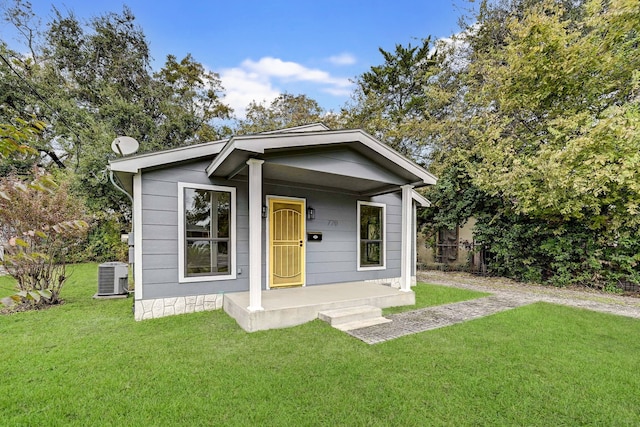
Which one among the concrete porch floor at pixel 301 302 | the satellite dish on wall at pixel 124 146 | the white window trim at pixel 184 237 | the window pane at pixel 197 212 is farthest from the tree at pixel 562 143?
the satellite dish on wall at pixel 124 146

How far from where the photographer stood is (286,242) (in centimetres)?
607

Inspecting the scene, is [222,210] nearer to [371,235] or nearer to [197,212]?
[197,212]

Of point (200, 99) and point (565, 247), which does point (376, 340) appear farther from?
point (200, 99)

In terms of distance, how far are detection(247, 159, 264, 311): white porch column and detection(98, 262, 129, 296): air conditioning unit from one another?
12.7 feet

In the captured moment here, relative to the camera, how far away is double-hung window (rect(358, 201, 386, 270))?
7043 mm

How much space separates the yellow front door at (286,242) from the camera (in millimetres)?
5953

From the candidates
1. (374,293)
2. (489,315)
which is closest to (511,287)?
(489,315)

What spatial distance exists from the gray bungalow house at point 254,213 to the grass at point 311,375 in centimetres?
78

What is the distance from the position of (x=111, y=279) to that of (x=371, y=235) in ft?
18.9

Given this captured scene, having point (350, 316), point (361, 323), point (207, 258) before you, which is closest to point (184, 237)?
point (207, 258)

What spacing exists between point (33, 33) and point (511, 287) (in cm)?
2030

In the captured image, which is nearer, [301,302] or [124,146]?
[301,302]

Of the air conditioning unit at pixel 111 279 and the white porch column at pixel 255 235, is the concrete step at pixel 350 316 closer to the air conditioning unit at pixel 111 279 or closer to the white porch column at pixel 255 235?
the white porch column at pixel 255 235

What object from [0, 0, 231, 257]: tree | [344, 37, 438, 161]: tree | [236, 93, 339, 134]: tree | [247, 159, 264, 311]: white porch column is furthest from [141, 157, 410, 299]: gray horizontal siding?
[236, 93, 339, 134]: tree
